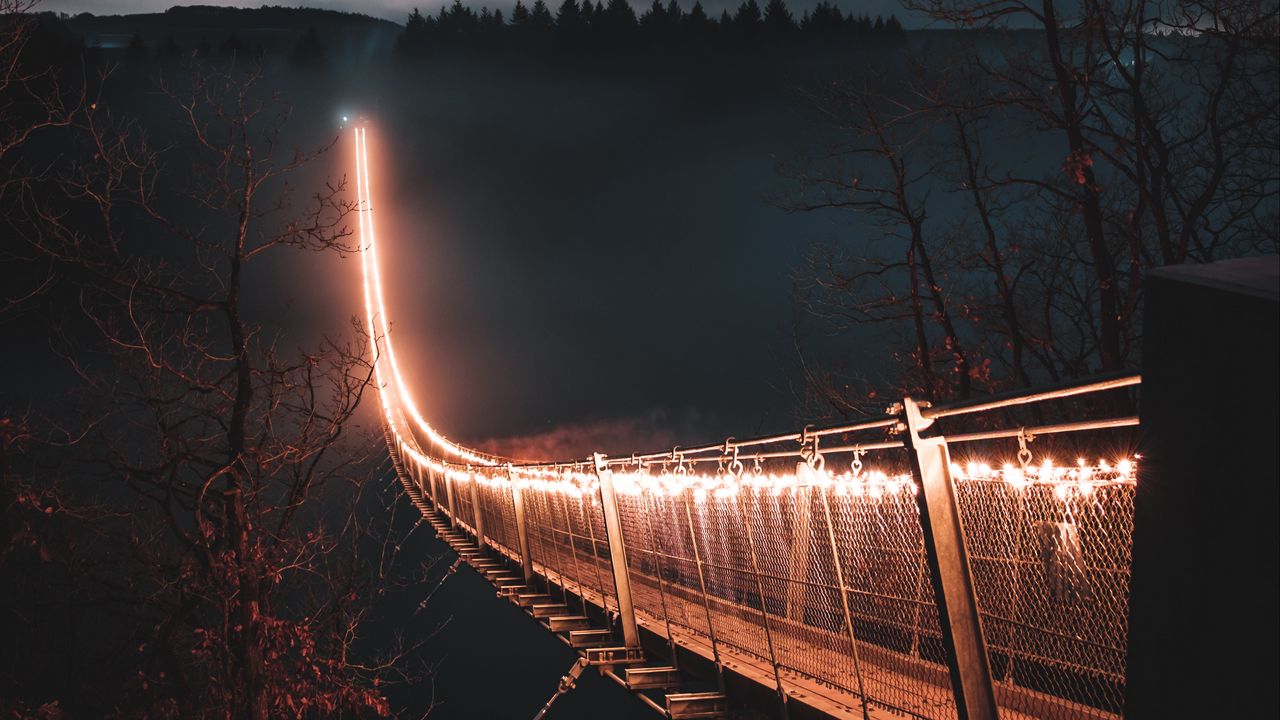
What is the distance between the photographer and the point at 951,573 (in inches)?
142

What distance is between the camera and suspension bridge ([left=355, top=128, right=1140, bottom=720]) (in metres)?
3.38

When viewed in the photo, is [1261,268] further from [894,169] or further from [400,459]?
[400,459]

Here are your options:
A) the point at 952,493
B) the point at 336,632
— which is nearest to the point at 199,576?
the point at 336,632

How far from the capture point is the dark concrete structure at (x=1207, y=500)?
1987mm

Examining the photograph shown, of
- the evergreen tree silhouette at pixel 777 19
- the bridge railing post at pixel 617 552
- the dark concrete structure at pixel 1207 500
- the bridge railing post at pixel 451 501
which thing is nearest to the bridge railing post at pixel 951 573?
the dark concrete structure at pixel 1207 500

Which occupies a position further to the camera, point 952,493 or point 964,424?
point 964,424

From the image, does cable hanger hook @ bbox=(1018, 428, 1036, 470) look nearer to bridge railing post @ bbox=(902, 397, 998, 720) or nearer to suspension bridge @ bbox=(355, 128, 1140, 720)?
suspension bridge @ bbox=(355, 128, 1140, 720)

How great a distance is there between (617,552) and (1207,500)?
7.52m

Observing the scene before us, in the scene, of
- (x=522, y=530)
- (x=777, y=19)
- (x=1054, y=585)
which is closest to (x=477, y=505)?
(x=522, y=530)

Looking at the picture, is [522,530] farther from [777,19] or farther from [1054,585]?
[777,19]

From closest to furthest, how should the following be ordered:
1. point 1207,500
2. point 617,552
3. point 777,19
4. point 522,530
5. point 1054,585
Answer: point 1207,500 → point 1054,585 → point 617,552 → point 522,530 → point 777,19

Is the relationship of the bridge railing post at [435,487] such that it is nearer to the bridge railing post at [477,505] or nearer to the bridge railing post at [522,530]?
the bridge railing post at [477,505]

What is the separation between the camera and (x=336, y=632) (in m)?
15.5

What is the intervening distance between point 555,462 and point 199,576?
15.6 feet
